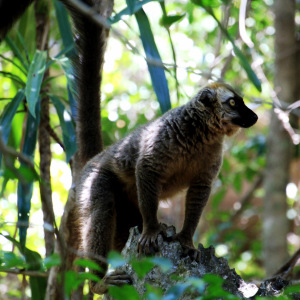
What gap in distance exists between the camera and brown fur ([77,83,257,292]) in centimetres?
345

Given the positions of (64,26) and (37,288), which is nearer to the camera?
(37,288)

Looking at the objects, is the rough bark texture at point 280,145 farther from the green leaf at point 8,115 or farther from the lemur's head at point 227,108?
the green leaf at point 8,115

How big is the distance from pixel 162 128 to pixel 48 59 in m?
1.43

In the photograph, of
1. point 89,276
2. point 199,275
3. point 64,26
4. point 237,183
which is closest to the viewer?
point 89,276

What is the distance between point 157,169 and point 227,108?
2.58ft

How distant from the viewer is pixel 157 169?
11.3 feet

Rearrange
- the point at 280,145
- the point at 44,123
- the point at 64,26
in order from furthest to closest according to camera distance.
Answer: the point at 280,145 → the point at 44,123 → the point at 64,26

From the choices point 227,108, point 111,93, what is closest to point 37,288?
point 227,108

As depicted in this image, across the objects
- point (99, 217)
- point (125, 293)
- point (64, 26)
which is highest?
point (64, 26)

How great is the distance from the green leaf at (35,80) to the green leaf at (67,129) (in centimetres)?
44

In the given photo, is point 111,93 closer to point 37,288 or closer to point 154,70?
point 154,70

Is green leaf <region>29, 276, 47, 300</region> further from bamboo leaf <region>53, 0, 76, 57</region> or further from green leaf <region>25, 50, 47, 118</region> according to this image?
bamboo leaf <region>53, 0, 76, 57</region>

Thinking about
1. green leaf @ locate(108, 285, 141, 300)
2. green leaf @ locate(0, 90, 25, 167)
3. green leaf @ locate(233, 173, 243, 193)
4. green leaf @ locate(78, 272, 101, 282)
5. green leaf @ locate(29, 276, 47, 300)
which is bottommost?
green leaf @ locate(29, 276, 47, 300)

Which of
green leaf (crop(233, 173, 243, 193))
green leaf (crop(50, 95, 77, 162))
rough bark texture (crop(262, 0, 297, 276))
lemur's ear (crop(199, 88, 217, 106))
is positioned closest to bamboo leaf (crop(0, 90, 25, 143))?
green leaf (crop(50, 95, 77, 162))
